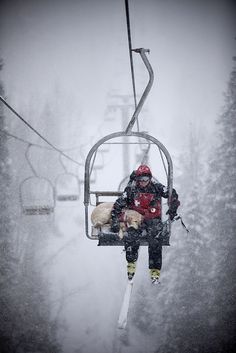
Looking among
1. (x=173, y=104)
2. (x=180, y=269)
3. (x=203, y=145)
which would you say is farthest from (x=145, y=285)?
(x=173, y=104)

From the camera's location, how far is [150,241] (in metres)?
5.31

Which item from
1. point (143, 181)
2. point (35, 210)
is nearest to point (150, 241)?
point (143, 181)

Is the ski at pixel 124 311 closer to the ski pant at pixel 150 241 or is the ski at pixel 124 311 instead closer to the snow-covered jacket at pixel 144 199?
the ski pant at pixel 150 241

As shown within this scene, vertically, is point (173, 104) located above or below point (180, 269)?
above

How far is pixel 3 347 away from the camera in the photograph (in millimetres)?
21906

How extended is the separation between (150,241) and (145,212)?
0.60m

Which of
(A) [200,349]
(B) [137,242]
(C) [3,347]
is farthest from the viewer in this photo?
(C) [3,347]

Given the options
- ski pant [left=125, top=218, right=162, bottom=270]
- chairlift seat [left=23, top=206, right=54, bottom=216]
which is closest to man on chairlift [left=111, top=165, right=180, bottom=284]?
ski pant [left=125, top=218, right=162, bottom=270]

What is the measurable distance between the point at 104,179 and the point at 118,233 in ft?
107

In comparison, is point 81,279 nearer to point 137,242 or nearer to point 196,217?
point 196,217

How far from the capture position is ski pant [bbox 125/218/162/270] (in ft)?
17.1

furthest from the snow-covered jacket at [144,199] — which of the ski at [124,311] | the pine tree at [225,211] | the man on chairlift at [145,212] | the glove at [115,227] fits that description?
the pine tree at [225,211]

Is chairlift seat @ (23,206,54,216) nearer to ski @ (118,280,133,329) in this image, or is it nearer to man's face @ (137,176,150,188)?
man's face @ (137,176,150,188)

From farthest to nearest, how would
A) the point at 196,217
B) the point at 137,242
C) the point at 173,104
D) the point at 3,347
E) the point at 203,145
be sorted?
the point at 173,104 → the point at 203,145 → the point at 3,347 → the point at 196,217 → the point at 137,242
